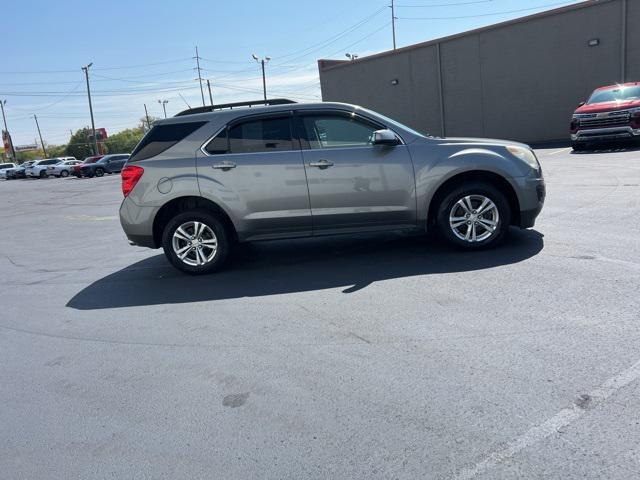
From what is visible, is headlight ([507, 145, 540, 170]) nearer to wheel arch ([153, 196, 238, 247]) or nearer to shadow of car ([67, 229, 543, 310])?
shadow of car ([67, 229, 543, 310])

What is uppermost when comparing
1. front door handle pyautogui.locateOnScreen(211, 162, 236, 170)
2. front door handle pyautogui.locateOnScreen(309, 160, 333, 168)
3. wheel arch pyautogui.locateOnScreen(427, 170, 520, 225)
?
front door handle pyautogui.locateOnScreen(211, 162, 236, 170)

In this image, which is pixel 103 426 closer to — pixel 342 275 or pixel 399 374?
pixel 399 374

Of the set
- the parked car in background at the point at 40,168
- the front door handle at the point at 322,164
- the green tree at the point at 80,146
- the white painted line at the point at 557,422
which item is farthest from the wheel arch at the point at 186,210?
the green tree at the point at 80,146

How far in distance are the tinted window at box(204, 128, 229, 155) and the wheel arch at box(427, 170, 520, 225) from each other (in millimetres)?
2510

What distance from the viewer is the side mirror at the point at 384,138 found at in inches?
241

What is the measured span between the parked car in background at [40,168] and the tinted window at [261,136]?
50.3 m

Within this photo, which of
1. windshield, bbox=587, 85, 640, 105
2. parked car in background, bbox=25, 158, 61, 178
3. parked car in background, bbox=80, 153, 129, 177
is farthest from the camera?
parked car in background, bbox=25, 158, 61, 178

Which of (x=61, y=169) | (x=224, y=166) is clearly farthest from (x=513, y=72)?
(x=61, y=169)

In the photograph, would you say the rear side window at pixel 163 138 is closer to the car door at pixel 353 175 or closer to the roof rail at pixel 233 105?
the roof rail at pixel 233 105

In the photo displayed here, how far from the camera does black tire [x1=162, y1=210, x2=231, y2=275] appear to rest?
655 centimetres

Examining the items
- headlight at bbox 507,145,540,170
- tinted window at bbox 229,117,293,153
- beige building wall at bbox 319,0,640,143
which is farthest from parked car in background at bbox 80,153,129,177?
headlight at bbox 507,145,540,170

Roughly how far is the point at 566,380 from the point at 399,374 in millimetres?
1034

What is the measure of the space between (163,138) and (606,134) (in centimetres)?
1405

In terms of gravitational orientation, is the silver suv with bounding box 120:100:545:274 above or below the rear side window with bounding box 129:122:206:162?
below
